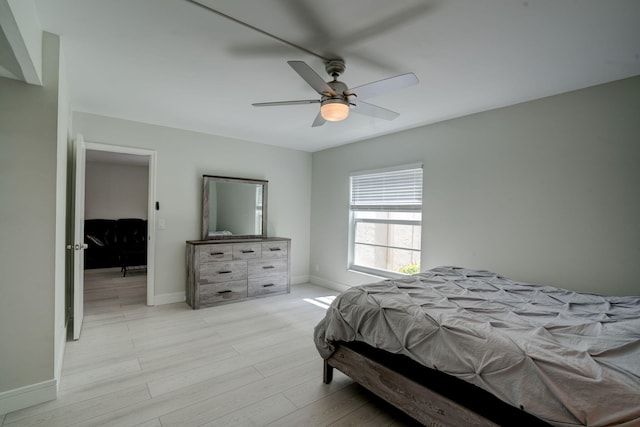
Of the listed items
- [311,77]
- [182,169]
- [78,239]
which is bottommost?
[78,239]

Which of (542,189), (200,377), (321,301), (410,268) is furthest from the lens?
(321,301)

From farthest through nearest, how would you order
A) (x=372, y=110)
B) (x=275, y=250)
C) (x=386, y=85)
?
(x=275, y=250)
(x=372, y=110)
(x=386, y=85)

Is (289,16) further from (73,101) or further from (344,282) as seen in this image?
(344,282)

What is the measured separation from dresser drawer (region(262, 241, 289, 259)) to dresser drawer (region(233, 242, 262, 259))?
9cm

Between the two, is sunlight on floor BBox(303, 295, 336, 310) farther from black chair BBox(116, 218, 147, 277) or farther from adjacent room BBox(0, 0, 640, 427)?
black chair BBox(116, 218, 147, 277)

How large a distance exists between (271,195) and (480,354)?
4162 mm

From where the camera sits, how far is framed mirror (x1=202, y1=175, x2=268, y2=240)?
4.39 m

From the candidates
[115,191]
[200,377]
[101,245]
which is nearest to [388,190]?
[200,377]

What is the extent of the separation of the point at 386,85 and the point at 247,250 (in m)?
3.15

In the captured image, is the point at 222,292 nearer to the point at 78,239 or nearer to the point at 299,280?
the point at 299,280

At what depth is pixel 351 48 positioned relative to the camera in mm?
2047

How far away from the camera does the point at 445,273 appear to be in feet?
9.15

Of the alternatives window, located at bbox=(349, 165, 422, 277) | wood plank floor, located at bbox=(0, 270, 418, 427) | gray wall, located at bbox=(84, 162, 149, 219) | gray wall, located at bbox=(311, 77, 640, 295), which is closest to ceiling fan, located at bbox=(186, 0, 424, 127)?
gray wall, located at bbox=(311, 77, 640, 295)

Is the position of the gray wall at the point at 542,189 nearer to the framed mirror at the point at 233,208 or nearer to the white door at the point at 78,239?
the framed mirror at the point at 233,208
